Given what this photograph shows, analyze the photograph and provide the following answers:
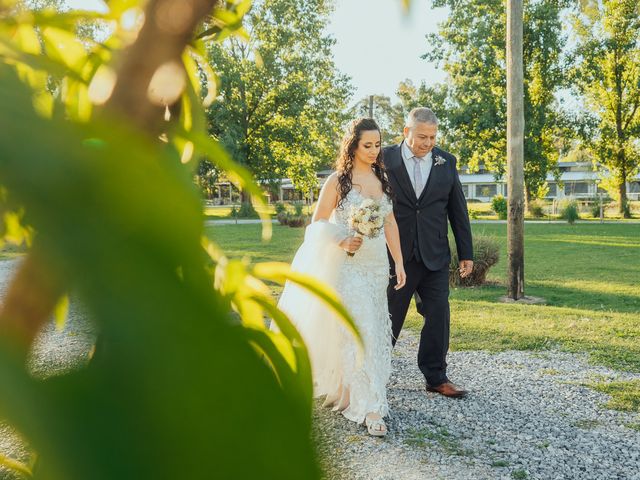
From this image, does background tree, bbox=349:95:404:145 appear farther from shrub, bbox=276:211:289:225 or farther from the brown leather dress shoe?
the brown leather dress shoe

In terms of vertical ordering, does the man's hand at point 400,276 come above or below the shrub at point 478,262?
above

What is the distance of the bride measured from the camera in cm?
594

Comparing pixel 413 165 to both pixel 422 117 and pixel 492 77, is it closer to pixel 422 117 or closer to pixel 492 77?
pixel 422 117

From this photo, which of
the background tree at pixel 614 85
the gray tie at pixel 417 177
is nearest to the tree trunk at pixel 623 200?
the background tree at pixel 614 85

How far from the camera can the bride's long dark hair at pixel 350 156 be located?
6230mm

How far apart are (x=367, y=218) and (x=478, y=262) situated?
9613 mm

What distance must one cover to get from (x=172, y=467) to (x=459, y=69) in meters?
41.7

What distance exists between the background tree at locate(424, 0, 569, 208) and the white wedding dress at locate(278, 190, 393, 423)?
3405 centimetres

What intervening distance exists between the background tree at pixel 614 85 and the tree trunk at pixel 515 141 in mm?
32185

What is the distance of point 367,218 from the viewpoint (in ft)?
19.6

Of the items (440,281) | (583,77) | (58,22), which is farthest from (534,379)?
(583,77)

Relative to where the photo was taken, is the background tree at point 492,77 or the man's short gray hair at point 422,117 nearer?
the man's short gray hair at point 422,117

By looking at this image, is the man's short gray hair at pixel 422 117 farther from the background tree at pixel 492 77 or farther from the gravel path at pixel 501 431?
the background tree at pixel 492 77

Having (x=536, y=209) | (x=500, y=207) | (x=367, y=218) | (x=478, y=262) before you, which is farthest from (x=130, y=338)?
(x=536, y=209)
